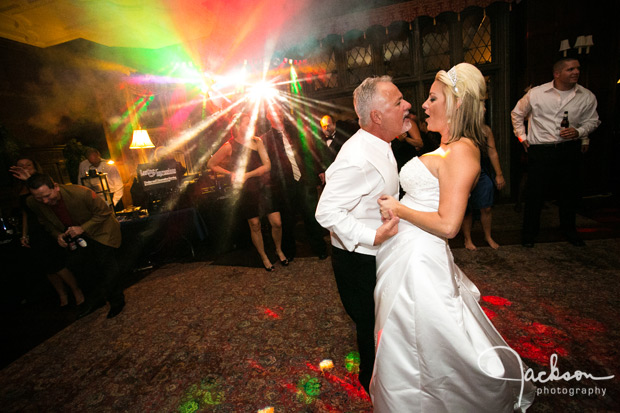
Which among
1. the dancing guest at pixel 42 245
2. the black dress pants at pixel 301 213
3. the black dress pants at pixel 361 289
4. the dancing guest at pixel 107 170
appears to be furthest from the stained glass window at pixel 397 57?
the dancing guest at pixel 42 245

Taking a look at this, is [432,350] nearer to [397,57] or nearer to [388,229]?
[388,229]

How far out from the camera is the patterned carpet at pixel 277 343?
1.99 metres

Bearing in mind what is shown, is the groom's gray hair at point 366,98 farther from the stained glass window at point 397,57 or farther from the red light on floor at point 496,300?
the stained glass window at point 397,57

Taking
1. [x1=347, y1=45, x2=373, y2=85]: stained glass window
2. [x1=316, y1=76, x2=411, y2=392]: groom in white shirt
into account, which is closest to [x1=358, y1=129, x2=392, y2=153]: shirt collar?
[x1=316, y1=76, x2=411, y2=392]: groom in white shirt

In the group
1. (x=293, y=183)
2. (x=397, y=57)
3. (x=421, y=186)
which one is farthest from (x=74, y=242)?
(x=397, y=57)

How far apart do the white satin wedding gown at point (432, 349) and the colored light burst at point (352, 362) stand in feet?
2.18

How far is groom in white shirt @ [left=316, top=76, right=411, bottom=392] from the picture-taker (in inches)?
60.9

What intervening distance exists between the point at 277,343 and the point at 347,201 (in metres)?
1.69

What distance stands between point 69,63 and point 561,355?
1020 centimetres

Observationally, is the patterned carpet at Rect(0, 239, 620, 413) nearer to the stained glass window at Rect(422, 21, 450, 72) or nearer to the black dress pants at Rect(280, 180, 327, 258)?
the black dress pants at Rect(280, 180, 327, 258)

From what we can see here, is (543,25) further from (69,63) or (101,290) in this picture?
(69,63)

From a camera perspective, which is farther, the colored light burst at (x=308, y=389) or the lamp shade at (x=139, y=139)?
the lamp shade at (x=139, y=139)

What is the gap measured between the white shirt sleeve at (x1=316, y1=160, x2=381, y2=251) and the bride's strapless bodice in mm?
197

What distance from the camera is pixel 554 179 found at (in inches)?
145
